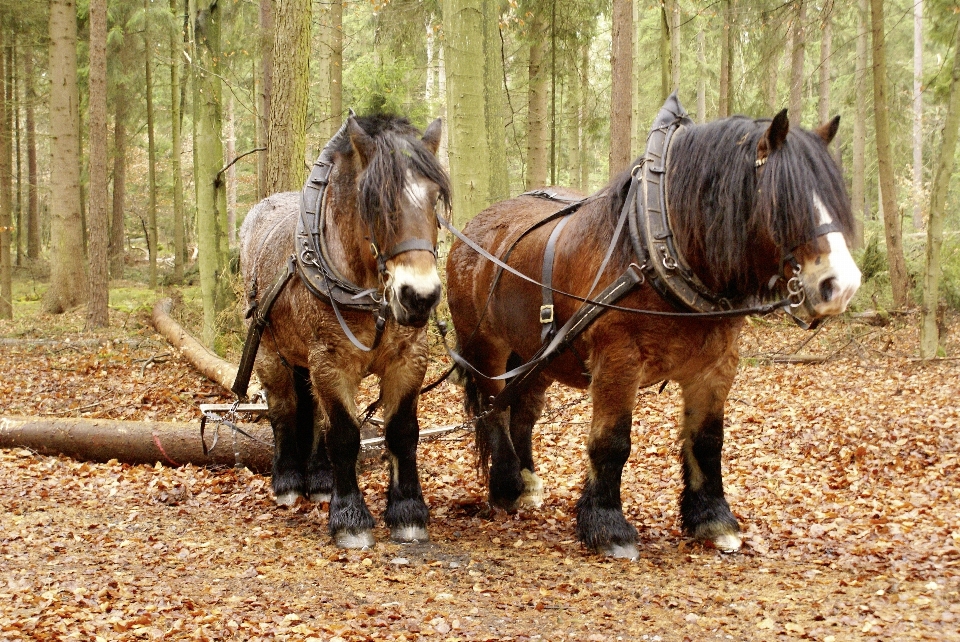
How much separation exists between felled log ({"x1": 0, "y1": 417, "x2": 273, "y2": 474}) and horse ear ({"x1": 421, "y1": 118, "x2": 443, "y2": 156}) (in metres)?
3.06

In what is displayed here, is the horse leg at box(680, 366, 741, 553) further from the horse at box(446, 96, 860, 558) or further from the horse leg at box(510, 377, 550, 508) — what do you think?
the horse leg at box(510, 377, 550, 508)

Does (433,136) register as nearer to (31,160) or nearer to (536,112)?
(536,112)

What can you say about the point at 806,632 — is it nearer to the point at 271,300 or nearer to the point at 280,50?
the point at 271,300

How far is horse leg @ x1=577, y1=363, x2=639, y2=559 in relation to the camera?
434 centimetres

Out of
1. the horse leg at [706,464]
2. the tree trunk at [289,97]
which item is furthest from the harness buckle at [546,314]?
the tree trunk at [289,97]

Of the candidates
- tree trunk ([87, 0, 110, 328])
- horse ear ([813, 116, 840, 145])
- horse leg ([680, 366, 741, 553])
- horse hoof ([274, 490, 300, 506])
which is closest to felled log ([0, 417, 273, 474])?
horse hoof ([274, 490, 300, 506])

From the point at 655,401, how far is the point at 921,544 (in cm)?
450

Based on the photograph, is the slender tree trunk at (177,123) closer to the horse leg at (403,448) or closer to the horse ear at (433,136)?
the horse ear at (433,136)

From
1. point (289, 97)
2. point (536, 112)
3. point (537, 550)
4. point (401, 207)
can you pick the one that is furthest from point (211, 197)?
point (537, 550)

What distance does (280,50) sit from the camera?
28.1ft

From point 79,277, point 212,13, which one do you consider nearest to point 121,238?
point 79,277

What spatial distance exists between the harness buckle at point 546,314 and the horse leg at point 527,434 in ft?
3.37

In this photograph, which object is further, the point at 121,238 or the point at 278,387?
the point at 121,238

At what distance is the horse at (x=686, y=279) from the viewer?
3.67 metres
